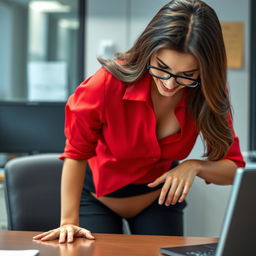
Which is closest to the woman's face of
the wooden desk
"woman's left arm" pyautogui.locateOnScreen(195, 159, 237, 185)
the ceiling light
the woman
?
the woman

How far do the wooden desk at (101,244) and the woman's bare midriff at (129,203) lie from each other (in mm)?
303

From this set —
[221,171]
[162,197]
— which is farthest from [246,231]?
[221,171]

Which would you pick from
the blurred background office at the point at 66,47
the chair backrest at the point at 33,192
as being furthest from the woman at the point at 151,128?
the blurred background office at the point at 66,47

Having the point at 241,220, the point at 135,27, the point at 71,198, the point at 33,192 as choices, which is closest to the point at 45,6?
the point at 135,27

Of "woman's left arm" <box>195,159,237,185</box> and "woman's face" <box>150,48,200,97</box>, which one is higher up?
"woman's face" <box>150,48,200,97</box>

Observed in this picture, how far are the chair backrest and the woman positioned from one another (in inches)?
8.6

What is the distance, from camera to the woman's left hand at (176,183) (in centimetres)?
142

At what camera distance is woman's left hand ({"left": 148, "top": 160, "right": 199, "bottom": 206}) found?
142 centimetres

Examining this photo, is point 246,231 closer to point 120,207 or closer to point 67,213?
point 67,213

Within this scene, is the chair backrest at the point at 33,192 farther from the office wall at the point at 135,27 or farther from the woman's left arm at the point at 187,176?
the office wall at the point at 135,27

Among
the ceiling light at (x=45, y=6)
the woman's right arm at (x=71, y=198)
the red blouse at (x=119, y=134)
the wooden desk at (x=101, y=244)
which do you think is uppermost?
the ceiling light at (x=45, y=6)

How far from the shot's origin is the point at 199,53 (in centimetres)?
138

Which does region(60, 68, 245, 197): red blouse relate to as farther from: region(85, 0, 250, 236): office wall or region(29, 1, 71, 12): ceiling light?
region(29, 1, 71, 12): ceiling light

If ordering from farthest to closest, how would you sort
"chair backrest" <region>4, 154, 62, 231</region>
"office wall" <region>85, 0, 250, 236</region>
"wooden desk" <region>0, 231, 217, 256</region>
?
"office wall" <region>85, 0, 250, 236</region> < "chair backrest" <region>4, 154, 62, 231</region> < "wooden desk" <region>0, 231, 217, 256</region>
